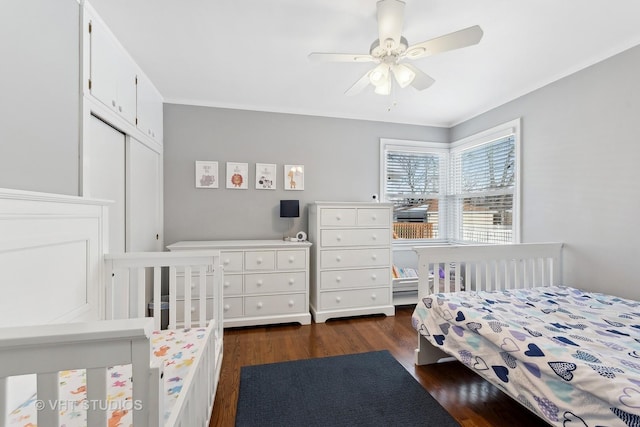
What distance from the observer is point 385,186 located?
12.1 ft

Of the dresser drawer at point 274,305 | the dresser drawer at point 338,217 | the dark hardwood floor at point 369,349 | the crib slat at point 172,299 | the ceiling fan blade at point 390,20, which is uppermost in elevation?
the ceiling fan blade at point 390,20

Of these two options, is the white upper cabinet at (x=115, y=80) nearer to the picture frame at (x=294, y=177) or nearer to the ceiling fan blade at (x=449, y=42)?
the picture frame at (x=294, y=177)

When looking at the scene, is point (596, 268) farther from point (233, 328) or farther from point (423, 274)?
point (233, 328)

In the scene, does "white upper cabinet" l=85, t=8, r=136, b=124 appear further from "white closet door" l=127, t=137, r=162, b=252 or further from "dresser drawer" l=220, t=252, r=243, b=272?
"dresser drawer" l=220, t=252, r=243, b=272

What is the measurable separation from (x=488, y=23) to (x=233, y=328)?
3.26 m

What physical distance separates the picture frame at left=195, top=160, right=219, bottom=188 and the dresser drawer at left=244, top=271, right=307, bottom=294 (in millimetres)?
1139

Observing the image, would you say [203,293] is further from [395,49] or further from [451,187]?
[451,187]

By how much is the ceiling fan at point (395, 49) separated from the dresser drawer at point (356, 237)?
58.6 inches

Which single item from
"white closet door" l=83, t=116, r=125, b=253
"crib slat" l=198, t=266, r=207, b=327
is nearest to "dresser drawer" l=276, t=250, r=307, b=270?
"crib slat" l=198, t=266, r=207, b=327

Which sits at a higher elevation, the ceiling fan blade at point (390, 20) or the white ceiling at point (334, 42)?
the white ceiling at point (334, 42)

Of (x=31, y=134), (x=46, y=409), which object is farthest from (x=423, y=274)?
(x=31, y=134)

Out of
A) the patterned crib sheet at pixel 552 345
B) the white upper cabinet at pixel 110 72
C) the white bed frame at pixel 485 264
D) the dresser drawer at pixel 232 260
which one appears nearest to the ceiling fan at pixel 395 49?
the white bed frame at pixel 485 264

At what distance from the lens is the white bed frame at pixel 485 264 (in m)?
2.12

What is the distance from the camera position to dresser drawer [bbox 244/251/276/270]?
2.78m
